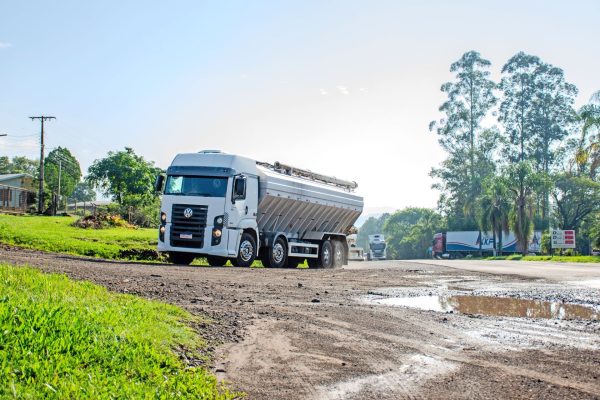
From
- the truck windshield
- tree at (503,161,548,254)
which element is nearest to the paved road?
the truck windshield

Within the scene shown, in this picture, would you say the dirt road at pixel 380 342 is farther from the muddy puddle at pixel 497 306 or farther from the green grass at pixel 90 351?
the green grass at pixel 90 351

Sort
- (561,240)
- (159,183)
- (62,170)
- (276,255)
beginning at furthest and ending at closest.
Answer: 1. (62,170)
2. (561,240)
3. (276,255)
4. (159,183)

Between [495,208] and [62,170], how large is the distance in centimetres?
6911

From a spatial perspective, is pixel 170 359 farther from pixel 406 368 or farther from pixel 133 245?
pixel 133 245

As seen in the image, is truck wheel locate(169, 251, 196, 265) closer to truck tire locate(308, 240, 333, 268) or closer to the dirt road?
truck tire locate(308, 240, 333, 268)

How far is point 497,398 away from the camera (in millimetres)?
5586

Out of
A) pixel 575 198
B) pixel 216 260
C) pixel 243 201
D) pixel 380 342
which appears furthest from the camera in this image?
pixel 575 198

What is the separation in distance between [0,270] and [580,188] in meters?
79.5

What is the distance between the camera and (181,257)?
2338 centimetres

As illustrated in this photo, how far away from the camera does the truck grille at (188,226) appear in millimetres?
21531

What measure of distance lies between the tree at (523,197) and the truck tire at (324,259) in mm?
47748

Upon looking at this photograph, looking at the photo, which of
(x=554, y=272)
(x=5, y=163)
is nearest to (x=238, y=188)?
(x=554, y=272)

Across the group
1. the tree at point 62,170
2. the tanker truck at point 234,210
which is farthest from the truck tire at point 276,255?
the tree at point 62,170

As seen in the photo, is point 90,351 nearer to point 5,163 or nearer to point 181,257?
point 181,257
